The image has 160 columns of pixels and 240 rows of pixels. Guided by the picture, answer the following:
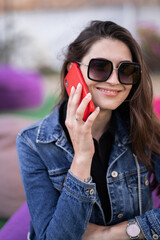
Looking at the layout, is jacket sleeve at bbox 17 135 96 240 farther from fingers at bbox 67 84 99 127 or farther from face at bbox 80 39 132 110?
face at bbox 80 39 132 110

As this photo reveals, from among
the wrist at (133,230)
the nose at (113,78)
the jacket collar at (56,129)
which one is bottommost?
the wrist at (133,230)

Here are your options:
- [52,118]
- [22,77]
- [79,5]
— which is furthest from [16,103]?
[79,5]

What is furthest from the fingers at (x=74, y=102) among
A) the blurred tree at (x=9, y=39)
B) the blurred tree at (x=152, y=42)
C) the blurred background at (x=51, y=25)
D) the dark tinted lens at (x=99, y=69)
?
the blurred tree at (x=9, y=39)

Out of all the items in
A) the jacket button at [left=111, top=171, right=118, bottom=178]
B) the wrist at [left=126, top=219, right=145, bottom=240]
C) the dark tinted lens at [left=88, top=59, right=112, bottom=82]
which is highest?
the dark tinted lens at [left=88, top=59, right=112, bottom=82]

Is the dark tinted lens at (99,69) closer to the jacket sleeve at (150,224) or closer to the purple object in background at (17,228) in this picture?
the jacket sleeve at (150,224)

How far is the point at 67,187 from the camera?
1.52 meters

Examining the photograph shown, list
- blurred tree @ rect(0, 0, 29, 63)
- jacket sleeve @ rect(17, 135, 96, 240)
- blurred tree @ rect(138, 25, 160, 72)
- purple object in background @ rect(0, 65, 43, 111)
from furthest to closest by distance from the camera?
blurred tree @ rect(0, 0, 29, 63), blurred tree @ rect(138, 25, 160, 72), purple object in background @ rect(0, 65, 43, 111), jacket sleeve @ rect(17, 135, 96, 240)

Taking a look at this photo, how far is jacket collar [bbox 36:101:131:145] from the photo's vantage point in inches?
67.7

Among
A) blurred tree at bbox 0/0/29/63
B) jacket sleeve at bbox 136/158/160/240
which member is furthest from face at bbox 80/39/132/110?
blurred tree at bbox 0/0/29/63

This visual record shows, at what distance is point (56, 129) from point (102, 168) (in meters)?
0.39

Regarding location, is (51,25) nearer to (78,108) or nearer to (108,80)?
(108,80)

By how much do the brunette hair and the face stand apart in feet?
0.17

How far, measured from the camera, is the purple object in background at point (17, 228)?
214cm

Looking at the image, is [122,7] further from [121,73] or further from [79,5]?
[121,73]
